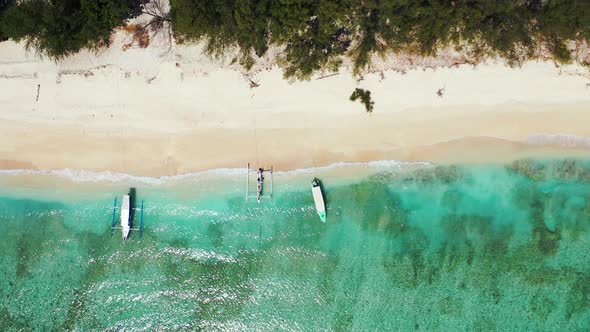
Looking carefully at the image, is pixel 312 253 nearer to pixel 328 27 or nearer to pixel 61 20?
pixel 328 27

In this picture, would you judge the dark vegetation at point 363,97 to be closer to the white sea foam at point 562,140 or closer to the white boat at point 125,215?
the white sea foam at point 562,140

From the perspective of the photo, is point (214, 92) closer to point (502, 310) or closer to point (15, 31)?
point (15, 31)

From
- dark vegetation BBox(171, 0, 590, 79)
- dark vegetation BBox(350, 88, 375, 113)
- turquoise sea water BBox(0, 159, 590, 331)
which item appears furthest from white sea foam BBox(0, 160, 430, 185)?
dark vegetation BBox(171, 0, 590, 79)

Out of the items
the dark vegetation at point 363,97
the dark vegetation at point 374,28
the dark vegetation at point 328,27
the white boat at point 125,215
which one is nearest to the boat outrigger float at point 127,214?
the white boat at point 125,215

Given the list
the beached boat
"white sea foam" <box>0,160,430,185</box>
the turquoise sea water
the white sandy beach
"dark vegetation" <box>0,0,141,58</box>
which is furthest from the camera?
"white sea foam" <box>0,160,430,185</box>

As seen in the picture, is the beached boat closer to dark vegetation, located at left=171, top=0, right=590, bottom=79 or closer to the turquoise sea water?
the turquoise sea water

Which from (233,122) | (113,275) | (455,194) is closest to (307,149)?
(233,122)
